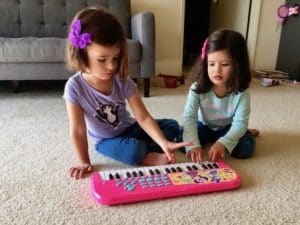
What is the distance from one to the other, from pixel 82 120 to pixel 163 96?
92cm

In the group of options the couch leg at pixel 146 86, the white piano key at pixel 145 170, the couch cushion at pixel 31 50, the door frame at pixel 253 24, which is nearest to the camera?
the white piano key at pixel 145 170

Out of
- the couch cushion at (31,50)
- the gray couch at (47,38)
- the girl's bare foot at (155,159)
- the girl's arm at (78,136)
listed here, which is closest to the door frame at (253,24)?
the gray couch at (47,38)

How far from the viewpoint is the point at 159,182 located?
834mm

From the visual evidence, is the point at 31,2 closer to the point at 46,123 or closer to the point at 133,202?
the point at 46,123

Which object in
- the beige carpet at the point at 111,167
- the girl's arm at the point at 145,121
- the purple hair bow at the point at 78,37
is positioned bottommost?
the beige carpet at the point at 111,167

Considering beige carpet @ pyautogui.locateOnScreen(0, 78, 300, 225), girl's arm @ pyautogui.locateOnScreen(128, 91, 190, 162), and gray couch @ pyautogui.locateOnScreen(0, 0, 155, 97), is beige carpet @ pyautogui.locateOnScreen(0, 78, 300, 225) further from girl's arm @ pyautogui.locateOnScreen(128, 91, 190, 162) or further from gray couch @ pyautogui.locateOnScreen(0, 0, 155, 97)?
gray couch @ pyautogui.locateOnScreen(0, 0, 155, 97)

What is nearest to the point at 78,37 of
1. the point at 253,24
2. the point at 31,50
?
the point at 31,50

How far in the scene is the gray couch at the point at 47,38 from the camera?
1.61 metres

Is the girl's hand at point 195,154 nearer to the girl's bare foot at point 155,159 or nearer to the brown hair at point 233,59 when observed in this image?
the girl's bare foot at point 155,159

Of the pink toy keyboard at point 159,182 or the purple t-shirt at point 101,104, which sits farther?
the purple t-shirt at point 101,104

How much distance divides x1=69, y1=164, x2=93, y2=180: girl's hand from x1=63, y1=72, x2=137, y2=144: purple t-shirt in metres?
0.12

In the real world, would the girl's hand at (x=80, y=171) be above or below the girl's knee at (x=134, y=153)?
below

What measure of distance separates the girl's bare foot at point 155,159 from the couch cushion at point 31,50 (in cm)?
88

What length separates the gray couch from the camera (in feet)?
5.27
